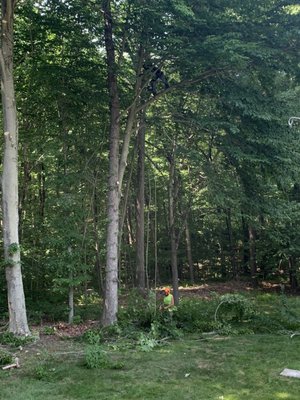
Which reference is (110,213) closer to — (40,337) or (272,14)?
(40,337)

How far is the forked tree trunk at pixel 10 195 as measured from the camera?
839 centimetres

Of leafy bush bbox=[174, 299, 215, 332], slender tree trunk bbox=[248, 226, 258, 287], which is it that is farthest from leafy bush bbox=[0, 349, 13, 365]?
slender tree trunk bbox=[248, 226, 258, 287]

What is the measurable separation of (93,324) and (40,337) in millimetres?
2232

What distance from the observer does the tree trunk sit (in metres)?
9.87

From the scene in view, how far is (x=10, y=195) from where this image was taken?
854 cm

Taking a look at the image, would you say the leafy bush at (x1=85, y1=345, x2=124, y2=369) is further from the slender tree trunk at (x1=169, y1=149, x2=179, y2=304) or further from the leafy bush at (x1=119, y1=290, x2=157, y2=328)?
the slender tree trunk at (x1=169, y1=149, x2=179, y2=304)

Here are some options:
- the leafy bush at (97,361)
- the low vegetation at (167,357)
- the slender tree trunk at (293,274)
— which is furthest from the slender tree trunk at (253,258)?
the leafy bush at (97,361)

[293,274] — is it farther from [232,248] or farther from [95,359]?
[95,359]

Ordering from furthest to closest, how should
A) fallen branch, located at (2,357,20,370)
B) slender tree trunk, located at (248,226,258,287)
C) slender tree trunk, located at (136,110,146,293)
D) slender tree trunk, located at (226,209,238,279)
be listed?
slender tree trunk, located at (226,209,238,279)
slender tree trunk, located at (248,226,258,287)
slender tree trunk, located at (136,110,146,293)
fallen branch, located at (2,357,20,370)

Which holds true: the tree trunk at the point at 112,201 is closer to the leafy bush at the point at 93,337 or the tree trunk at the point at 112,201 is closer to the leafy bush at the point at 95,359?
the leafy bush at the point at 93,337

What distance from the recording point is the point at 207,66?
31.7 ft

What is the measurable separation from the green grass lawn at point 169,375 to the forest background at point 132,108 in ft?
9.07

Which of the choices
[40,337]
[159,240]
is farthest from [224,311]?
[159,240]

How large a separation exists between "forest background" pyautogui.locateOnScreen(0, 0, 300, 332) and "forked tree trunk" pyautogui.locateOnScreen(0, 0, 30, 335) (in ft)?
1.26
